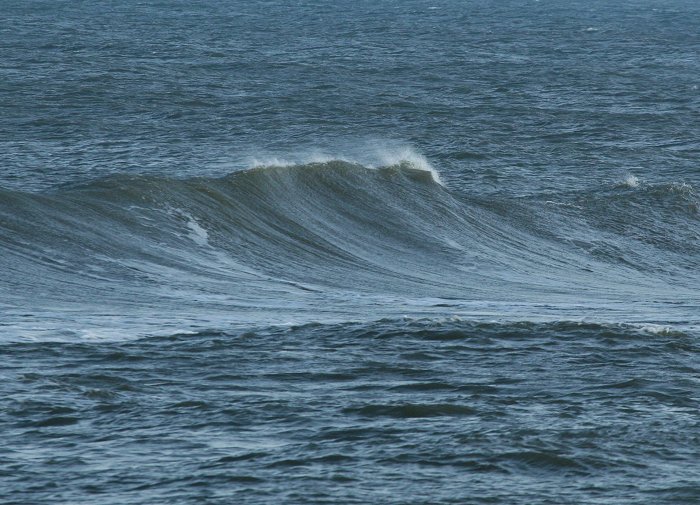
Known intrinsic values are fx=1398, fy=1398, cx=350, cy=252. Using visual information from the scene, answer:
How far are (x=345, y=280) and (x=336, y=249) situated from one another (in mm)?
3394

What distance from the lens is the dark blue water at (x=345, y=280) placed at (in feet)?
49.9

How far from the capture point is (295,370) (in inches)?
738

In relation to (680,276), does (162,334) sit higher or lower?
higher

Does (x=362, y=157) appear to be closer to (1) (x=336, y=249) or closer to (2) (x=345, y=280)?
(1) (x=336, y=249)

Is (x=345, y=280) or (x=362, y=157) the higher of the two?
(x=362, y=157)

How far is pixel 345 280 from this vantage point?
28.1 metres

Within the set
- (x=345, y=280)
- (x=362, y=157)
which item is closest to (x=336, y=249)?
(x=345, y=280)

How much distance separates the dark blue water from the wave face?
0.34 feet

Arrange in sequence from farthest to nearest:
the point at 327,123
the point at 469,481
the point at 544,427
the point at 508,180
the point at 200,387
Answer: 1. the point at 327,123
2. the point at 508,180
3. the point at 200,387
4. the point at 544,427
5. the point at 469,481

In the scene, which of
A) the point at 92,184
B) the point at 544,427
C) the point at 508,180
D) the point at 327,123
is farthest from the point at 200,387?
the point at 327,123

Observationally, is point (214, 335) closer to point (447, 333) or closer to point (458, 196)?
point (447, 333)

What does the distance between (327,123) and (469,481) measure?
35367 millimetres

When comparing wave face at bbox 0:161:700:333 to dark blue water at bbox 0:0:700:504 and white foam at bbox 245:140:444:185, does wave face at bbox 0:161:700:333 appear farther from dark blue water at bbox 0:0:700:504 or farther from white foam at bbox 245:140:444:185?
white foam at bbox 245:140:444:185

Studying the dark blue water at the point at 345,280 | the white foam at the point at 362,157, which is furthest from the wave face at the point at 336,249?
the white foam at the point at 362,157
